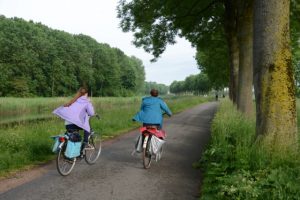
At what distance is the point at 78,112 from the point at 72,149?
0.84 metres

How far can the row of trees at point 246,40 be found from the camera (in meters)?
6.97

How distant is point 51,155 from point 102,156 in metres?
1.40

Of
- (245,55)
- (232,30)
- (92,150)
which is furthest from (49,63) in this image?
(92,150)

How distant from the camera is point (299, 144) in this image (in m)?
6.93

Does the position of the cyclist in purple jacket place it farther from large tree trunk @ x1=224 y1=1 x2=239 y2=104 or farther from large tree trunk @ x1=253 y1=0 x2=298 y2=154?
large tree trunk @ x1=224 y1=1 x2=239 y2=104

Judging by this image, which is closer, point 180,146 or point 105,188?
point 105,188

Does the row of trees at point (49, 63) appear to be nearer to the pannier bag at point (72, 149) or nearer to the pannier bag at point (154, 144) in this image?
the pannier bag at point (154, 144)

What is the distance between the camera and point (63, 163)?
804cm

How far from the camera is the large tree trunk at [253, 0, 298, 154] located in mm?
6930

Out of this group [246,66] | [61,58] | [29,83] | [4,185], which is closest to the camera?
[4,185]

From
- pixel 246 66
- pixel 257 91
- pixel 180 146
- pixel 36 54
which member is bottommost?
pixel 180 146

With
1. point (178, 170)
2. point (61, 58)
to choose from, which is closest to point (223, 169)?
point (178, 170)

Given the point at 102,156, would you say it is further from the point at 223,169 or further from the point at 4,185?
the point at 223,169

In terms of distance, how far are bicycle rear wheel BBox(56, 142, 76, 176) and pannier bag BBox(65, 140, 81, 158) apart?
0.29 ft
